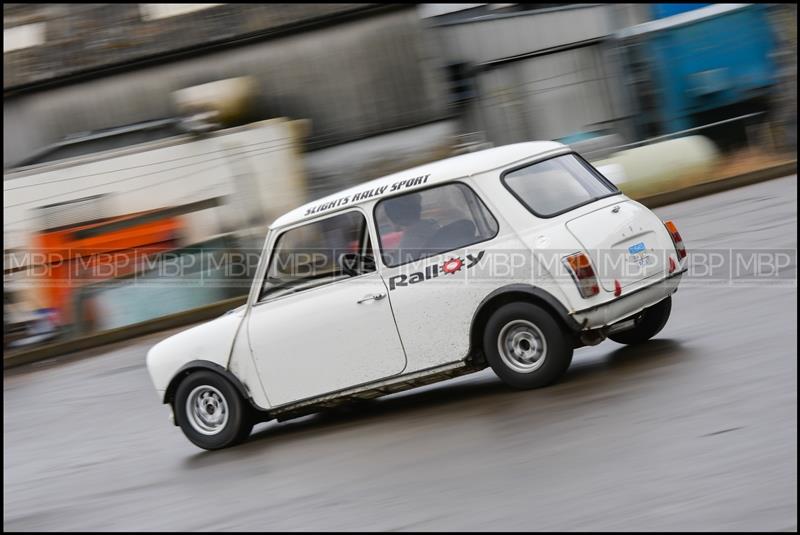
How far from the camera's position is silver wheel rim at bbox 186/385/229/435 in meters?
8.55

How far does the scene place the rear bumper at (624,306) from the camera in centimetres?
735

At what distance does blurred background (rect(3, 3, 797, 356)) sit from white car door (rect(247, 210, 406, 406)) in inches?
403

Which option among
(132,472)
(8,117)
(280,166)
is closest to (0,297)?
(280,166)

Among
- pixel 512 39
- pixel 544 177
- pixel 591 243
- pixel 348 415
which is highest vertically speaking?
pixel 512 39

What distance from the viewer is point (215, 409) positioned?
859 cm

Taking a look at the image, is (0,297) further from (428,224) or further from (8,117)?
(428,224)

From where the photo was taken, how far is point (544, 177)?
7.90 metres

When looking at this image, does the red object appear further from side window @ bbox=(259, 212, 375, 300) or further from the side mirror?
the side mirror

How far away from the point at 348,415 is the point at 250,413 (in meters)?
0.82

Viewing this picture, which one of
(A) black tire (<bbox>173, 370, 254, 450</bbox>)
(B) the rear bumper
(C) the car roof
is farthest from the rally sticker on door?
(A) black tire (<bbox>173, 370, 254, 450</bbox>)

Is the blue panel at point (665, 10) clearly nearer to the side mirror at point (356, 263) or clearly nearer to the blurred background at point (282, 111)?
the blurred background at point (282, 111)

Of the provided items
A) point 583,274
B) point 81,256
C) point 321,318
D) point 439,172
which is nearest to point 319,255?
point 321,318

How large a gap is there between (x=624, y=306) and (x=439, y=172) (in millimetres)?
1629

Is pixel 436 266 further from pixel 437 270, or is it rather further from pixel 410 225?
pixel 410 225
